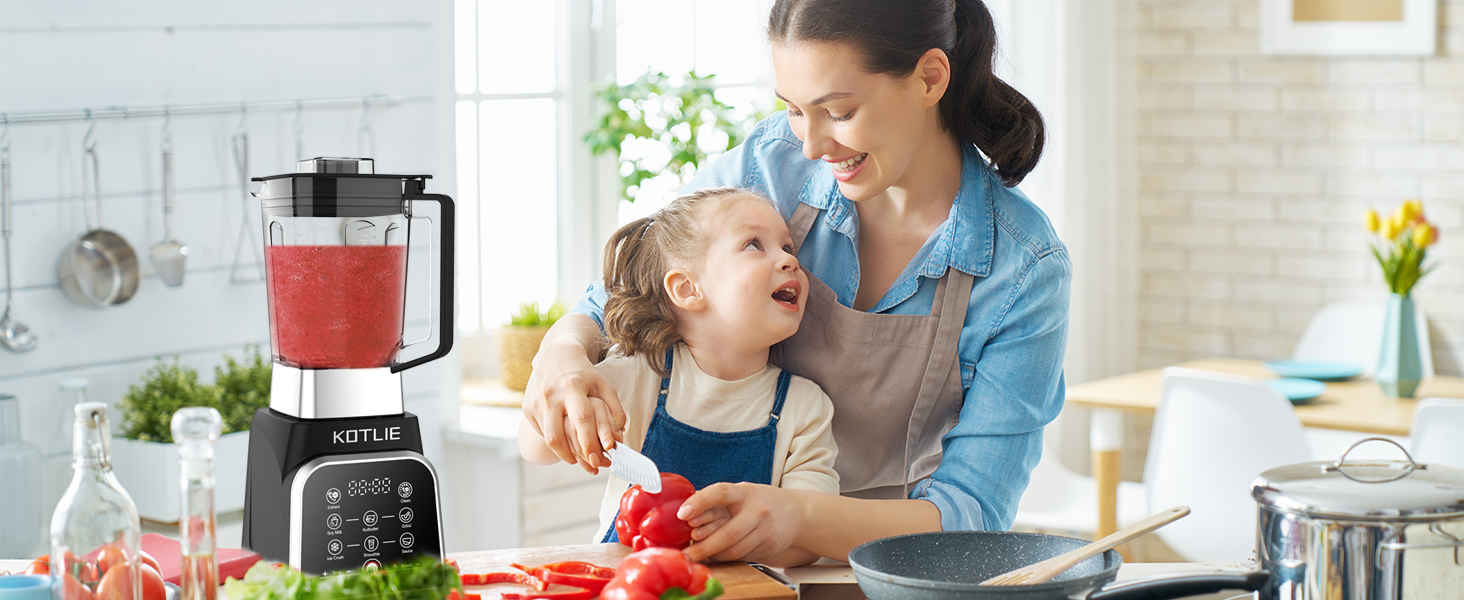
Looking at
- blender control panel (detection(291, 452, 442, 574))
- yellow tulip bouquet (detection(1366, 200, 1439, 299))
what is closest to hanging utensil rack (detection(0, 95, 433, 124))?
blender control panel (detection(291, 452, 442, 574))

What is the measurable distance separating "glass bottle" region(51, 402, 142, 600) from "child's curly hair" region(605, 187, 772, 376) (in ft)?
2.17

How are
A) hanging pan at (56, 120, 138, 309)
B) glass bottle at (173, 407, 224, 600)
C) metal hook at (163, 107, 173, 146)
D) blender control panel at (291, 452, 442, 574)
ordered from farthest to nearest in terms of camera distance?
metal hook at (163, 107, 173, 146), hanging pan at (56, 120, 138, 309), blender control panel at (291, 452, 442, 574), glass bottle at (173, 407, 224, 600)

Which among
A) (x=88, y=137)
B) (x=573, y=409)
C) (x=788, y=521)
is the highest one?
(x=88, y=137)

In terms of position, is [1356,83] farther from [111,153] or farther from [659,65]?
[111,153]

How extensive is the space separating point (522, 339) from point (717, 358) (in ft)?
5.29

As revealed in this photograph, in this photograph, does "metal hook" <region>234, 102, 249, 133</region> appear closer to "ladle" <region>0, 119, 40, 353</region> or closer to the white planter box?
"ladle" <region>0, 119, 40, 353</region>

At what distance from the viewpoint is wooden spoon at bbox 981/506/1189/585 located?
41.6 inches

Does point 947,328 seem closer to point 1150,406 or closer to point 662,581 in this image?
point 662,581

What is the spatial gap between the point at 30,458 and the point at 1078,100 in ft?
10.00

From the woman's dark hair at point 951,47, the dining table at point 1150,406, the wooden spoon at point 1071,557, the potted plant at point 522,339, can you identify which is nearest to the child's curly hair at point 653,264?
the woman's dark hair at point 951,47

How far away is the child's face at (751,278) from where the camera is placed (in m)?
1.54

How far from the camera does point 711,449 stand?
156 cm

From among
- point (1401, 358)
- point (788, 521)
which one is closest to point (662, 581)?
point (788, 521)

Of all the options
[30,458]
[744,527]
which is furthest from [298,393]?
[30,458]
